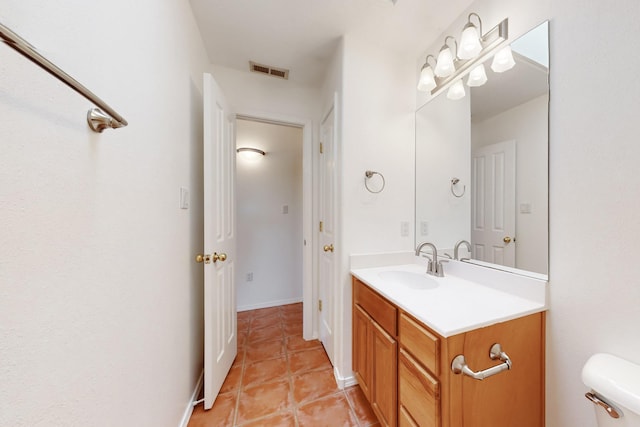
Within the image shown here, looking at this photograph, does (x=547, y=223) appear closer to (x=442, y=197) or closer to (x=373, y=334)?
(x=442, y=197)

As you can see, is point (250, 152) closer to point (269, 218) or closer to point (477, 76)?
point (269, 218)

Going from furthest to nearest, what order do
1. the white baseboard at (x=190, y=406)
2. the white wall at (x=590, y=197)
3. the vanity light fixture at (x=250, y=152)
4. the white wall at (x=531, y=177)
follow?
the vanity light fixture at (x=250, y=152), the white baseboard at (x=190, y=406), the white wall at (x=531, y=177), the white wall at (x=590, y=197)

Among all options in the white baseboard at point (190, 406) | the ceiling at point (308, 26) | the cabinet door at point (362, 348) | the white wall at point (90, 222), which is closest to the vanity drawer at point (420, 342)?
the cabinet door at point (362, 348)

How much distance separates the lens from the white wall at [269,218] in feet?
8.73

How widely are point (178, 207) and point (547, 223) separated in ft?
5.80

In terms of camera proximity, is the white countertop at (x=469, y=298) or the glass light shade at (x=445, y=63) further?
the glass light shade at (x=445, y=63)

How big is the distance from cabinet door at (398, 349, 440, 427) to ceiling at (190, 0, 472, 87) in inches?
74.5

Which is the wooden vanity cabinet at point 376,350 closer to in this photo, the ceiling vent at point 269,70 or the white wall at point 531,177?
the white wall at point 531,177

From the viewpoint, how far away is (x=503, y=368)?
764 millimetres

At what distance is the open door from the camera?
1.29m

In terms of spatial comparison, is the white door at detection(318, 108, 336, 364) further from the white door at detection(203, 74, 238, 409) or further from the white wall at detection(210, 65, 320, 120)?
the white door at detection(203, 74, 238, 409)

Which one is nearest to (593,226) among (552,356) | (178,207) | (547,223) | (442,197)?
(547,223)

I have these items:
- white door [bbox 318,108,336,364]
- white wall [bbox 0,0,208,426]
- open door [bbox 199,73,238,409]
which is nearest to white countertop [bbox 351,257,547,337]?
white door [bbox 318,108,336,364]

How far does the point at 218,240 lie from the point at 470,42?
1.87 meters
